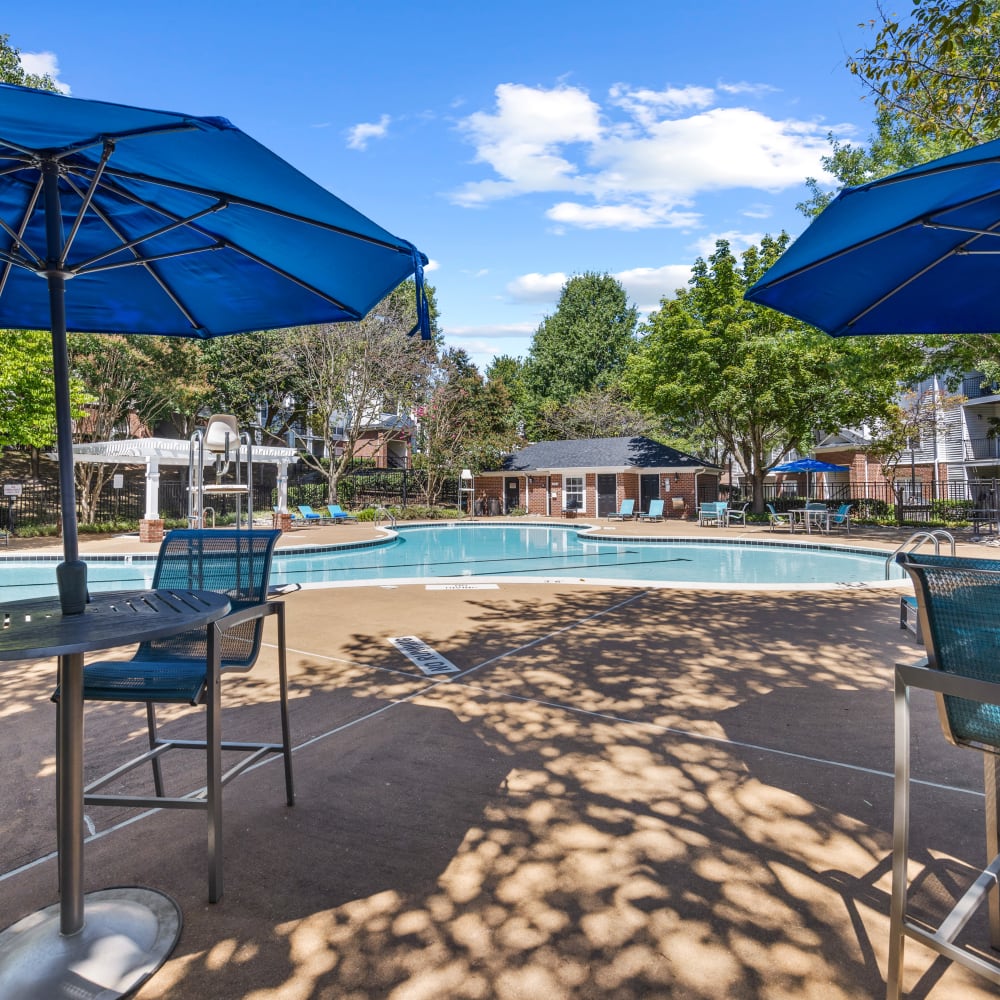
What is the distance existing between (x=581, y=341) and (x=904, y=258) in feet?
130

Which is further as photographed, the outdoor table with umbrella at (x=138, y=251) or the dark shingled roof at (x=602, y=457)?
the dark shingled roof at (x=602, y=457)

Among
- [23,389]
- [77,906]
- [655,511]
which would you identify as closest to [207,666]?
[77,906]

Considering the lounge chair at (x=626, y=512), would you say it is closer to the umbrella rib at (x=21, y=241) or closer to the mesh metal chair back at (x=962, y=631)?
the umbrella rib at (x=21, y=241)

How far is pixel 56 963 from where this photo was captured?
5.80 ft

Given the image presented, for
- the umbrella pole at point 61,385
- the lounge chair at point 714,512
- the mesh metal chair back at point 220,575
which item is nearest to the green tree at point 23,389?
the mesh metal chair back at point 220,575

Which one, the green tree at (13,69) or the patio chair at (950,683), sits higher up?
the green tree at (13,69)

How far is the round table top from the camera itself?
159 cm

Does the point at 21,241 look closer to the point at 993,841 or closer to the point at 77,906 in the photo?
the point at 77,906

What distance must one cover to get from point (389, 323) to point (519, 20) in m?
14.5

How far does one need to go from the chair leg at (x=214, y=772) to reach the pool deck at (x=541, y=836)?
3.6 inches

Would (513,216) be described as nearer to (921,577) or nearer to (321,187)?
(321,187)

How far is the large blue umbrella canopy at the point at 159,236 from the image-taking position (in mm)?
1846

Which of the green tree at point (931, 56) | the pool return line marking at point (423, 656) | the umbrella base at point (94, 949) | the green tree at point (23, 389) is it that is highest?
the green tree at point (931, 56)

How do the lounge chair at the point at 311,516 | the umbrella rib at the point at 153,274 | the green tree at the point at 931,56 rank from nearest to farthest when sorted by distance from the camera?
the umbrella rib at the point at 153,274 → the green tree at the point at 931,56 → the lounge chair at the point at 311,516
